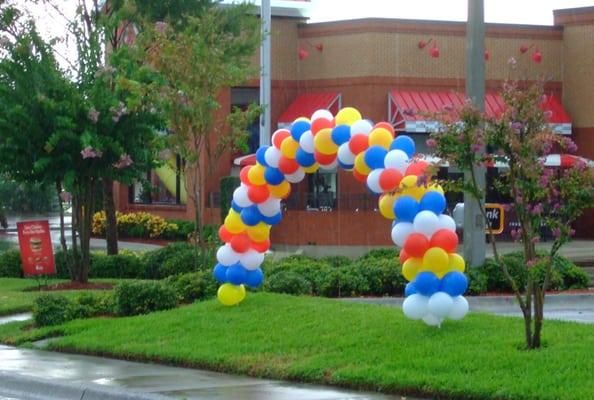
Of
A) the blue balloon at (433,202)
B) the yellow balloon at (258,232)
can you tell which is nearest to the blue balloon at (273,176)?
the yellow balloon at (258,232)

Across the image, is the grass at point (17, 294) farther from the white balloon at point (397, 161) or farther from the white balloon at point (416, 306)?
the white balloon at point (416, 306)

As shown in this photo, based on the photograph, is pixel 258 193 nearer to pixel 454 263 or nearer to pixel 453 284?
pixel 454 263

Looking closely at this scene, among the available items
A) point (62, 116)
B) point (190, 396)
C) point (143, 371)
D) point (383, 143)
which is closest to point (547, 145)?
point (383, 143)

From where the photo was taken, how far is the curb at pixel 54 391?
1058 cm

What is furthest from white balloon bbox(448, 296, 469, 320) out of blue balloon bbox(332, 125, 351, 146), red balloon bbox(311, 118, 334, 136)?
red balloon bbox(311, 118, 334, 136)

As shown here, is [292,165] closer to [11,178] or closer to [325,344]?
[325,344]

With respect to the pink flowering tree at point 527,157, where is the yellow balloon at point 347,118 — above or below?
above

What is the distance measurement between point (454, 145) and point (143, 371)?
14.5ft

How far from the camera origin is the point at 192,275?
56.3 feet

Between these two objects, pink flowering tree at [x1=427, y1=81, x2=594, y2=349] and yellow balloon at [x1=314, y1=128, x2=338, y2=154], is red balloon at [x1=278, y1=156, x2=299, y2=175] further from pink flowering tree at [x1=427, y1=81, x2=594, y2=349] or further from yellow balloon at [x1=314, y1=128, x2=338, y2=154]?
pink flowering tree at [x1=427, y1=81, x2=594, y2=349]

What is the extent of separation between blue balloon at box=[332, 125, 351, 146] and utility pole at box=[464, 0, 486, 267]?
4629 mm

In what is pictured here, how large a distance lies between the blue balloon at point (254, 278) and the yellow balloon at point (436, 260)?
143 inches

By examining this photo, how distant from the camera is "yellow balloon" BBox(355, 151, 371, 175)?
1321 centimetres

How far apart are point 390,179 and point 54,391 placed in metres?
4.44
